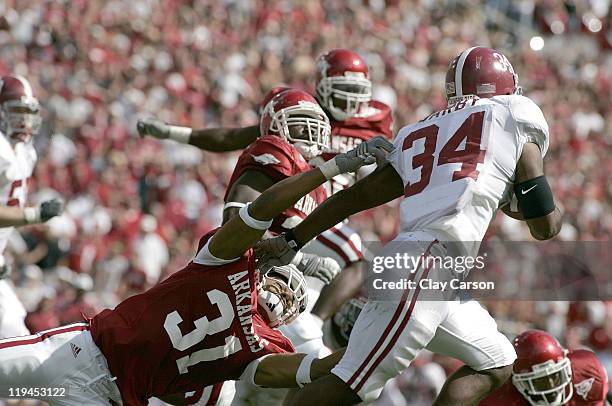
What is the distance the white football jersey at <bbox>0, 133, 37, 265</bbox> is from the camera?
23.7 ft

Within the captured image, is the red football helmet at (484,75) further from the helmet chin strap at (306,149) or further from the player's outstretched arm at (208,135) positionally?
the player's outstretched arm at (208,135)

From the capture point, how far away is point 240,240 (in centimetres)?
434

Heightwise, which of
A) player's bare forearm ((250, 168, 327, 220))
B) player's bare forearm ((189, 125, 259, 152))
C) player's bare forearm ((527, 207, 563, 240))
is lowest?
player's bare forearm ((189, 125, 259, 152))

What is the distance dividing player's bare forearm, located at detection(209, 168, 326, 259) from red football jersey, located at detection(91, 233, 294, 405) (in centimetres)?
17

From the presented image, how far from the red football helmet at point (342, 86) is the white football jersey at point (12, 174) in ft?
6.66

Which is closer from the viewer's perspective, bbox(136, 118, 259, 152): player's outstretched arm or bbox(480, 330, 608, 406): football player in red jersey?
bbox(480, 330, 608, 406): football player in red jersey

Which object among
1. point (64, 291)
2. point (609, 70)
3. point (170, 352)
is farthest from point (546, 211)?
Result: point (609, 70)

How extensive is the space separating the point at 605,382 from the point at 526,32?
12929 millimetres

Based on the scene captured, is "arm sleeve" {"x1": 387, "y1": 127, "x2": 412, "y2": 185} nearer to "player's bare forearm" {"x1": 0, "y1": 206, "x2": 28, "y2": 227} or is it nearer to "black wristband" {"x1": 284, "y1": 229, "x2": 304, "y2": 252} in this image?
"black wristband" {"x1": 284, "y1": 229, "x2": 304, "y2": 252}

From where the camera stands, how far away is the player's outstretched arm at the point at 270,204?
430 cm

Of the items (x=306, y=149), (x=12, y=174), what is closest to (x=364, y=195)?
(x=306, y=149)

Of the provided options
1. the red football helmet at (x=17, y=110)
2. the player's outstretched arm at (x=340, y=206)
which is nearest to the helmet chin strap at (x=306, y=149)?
the player's outstretched arm at (x=340, y=206)

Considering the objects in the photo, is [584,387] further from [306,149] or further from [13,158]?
[13,158]

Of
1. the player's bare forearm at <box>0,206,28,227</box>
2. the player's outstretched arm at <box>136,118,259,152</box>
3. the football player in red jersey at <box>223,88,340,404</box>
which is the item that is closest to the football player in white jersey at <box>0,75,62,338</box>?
the player's bare forearm at <box>0,206,28,227</box>
